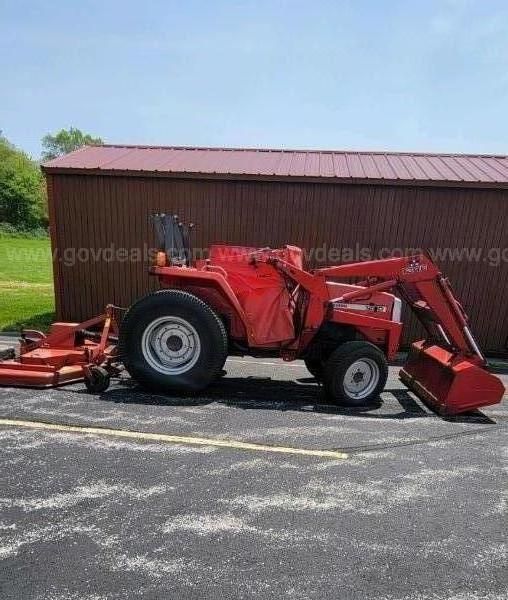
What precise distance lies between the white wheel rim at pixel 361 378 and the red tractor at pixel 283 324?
0.04 ft

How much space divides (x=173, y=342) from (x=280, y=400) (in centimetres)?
134

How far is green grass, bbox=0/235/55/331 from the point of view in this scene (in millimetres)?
9492

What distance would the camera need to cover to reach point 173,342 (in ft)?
16.9

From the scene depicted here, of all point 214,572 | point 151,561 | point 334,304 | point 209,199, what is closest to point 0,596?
point 151,561

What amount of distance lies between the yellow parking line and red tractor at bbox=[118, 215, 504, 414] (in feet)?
3.42

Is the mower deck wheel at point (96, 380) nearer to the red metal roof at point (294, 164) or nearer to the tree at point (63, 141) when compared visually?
the red metal roof at point (294, 164)

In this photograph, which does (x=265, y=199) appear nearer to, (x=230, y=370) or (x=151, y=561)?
(x=230, y=370)

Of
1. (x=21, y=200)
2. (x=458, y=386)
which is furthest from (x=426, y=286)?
(x=21, y=200)

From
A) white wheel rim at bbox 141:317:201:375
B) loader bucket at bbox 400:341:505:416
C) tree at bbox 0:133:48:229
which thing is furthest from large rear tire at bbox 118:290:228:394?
tree at bbox 0:133:48:229

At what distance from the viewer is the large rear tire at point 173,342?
16.3ft

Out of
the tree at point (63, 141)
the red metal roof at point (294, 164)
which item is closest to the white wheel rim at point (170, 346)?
the red metal roof at point (294, 164)

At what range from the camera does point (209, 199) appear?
28.9 feet

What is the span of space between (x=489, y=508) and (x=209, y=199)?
6.90 meters

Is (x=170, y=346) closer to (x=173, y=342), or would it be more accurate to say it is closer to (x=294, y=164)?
(x=173, y=342)
